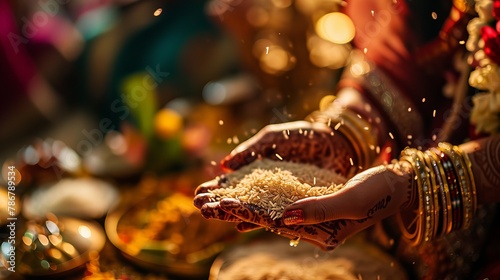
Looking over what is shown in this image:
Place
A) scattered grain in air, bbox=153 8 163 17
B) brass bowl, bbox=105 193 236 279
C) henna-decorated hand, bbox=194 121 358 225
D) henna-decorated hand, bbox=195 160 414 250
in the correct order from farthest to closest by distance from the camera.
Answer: scattered grain in air, bbox=153 8 163 17 < brass bowl, bbox=105 193 236 279 < henna-decorated hand, bbox=194 121 358 225 < henna-decorated hand, bbox=195 160 414 250

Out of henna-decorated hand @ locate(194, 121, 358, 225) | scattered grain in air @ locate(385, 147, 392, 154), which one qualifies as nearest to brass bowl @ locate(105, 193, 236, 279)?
henna-decorated hand @ locate(194, 121, 358, 225)

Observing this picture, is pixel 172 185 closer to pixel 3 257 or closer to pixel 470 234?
pixel 3 257

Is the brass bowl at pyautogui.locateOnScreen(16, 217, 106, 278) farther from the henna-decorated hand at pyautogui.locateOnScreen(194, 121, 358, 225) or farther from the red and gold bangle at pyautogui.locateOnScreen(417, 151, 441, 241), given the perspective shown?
the red and gold bangle at pyautogui.locateOnScreen(417, 151, 441, 241)

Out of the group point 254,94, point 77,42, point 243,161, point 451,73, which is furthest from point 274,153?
point 77,42

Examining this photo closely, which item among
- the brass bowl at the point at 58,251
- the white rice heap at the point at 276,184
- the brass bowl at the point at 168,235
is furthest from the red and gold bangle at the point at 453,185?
the brass bowl at the point at 58,251

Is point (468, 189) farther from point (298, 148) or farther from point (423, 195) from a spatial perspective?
point (298, 148)

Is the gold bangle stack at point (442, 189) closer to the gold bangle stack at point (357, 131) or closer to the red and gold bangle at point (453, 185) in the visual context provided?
the red and gold bangle at point (453, 185)

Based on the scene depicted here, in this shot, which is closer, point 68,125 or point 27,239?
point 27,239
